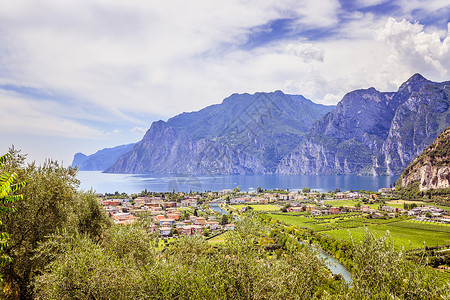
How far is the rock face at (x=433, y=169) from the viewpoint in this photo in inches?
4476

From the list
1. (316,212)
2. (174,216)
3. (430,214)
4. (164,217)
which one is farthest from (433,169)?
(164,217)

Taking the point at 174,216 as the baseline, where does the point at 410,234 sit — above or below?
above

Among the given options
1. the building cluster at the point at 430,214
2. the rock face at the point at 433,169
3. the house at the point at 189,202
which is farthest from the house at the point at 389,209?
the house at the point at 189,202

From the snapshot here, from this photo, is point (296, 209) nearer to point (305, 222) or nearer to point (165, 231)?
point (305, 222)

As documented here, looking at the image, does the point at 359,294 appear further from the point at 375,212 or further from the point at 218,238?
the point at 375,212

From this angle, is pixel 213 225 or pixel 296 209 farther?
pixel 296 209

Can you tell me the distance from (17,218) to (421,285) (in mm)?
17725

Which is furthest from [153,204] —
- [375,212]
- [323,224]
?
[375,212]

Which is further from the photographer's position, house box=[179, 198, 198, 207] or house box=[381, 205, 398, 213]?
house box=[179, 198, 198, 207]

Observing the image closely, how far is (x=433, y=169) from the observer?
118 m

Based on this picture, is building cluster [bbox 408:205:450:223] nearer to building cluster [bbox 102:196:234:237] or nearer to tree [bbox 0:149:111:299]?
building cluster [bbox 102:196:234:237]

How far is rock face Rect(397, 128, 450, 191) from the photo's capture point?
114m

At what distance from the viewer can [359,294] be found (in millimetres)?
9500

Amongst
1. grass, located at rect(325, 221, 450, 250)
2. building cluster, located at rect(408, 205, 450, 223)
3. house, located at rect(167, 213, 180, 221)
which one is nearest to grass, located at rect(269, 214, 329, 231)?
grass, located at rect(325, 221, 450, 250)
